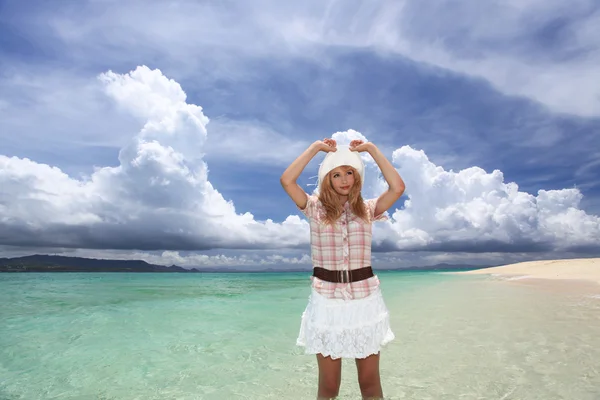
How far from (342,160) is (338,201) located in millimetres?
373

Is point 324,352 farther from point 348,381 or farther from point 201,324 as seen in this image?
point 201,324

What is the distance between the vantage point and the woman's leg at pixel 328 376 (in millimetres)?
3752

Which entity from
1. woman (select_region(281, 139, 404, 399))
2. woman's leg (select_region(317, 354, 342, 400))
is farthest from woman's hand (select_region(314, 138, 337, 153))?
woman's leg (select_region(317, 354, 342, 400))

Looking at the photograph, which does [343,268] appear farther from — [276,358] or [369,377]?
[276,358]

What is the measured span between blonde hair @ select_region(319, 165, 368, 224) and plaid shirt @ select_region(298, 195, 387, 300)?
0.05 m

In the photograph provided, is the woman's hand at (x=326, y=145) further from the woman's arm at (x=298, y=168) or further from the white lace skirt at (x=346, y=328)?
the white lace skirt at (x=346, y=328)

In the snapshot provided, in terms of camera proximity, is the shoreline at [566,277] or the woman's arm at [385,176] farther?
the shoreline at [566,277]

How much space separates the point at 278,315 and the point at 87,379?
8.38 meters

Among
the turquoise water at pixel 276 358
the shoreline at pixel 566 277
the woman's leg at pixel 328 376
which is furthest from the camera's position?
the shoreline at pixel 566 277

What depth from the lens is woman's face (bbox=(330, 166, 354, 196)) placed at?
12.1 feet

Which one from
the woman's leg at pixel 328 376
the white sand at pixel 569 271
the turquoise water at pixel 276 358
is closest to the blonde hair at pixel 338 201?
the woman's leg at pixel 328 376

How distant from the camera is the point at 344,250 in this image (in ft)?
12.0

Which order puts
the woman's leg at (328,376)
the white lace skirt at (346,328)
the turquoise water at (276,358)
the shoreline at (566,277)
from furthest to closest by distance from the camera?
the shoreline at (566,277), the turquoise water at (276,358), the woman's leg at (328,376), the white lace skirt at (346,328)

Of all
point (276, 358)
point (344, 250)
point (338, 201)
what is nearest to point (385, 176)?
point (338, 201)
